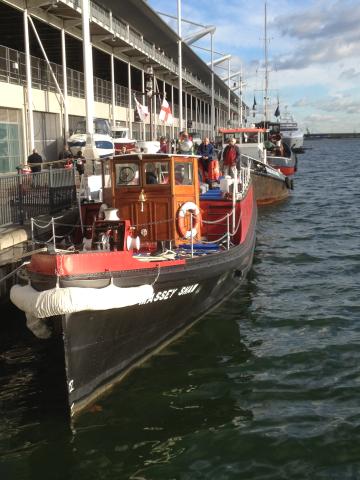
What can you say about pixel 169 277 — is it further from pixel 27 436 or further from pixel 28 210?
pixel 28 210

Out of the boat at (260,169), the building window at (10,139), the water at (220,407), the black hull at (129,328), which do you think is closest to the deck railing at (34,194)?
the water at (220,407)

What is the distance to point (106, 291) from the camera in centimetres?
759

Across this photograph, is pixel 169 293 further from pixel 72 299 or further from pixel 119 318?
pixel 72 299

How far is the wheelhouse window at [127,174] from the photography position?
35.6ft

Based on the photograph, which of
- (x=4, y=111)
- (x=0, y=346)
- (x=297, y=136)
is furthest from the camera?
(x=297, y=136)

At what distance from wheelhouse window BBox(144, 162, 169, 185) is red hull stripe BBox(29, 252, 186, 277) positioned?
2.81m

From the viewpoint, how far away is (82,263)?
7543 millimetres

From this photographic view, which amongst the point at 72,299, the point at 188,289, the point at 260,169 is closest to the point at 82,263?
the point at 72,299

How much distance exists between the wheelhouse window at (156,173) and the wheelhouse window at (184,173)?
224 millimetres

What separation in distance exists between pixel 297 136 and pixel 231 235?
260 feet

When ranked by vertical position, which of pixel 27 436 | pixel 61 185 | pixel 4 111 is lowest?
pixel 27 436

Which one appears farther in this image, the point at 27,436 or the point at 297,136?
the point at 297,136

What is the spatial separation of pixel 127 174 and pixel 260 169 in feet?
65.9

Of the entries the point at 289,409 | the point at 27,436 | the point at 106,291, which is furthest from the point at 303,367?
the point at 27,436
